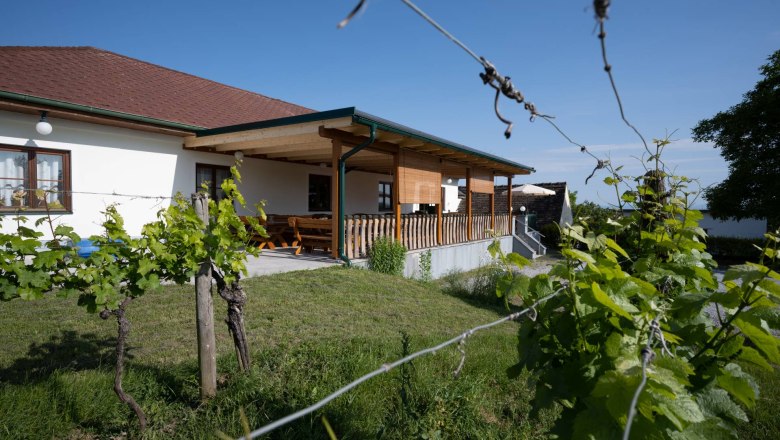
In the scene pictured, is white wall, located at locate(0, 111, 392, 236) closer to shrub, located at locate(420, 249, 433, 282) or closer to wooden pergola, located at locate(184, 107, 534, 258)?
wooden pergola, located at locate(184, 107, 534, 258)

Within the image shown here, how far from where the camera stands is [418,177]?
34.9 feet

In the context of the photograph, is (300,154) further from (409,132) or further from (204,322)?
(204,322)

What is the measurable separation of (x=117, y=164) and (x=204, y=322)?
7.56 meters

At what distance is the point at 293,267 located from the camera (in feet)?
26.8

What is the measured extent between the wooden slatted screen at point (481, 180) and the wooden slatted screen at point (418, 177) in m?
2.98

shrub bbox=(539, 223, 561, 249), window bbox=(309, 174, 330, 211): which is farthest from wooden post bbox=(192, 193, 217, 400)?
shrub bbox=(539, 223, 561, 249)

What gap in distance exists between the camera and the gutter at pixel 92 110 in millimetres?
6680

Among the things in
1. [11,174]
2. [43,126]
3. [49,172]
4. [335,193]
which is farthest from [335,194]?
[11,174]

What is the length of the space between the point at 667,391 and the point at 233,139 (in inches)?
369

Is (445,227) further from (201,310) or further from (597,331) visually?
(597,331)

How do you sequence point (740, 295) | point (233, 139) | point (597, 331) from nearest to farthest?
point (740, 295), point (597, 331), point (233, 139)

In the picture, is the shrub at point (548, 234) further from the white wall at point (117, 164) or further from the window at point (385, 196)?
the white wall at point (117, 164)

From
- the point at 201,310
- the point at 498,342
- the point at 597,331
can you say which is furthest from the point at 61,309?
the point at 597,331

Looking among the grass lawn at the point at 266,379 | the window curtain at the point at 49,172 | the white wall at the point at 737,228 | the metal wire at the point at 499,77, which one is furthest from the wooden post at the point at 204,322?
the white wall at the point at 737,228
